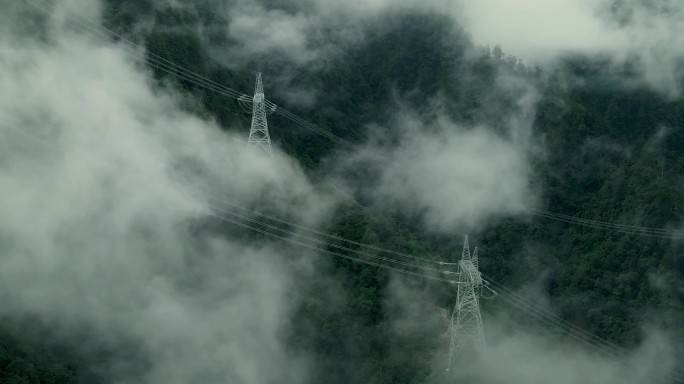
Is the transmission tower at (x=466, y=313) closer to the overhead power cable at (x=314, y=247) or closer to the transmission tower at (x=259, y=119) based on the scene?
the overhead power cable at (x=314, y=247)

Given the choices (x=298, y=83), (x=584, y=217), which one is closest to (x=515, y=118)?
(x=584, y=217)

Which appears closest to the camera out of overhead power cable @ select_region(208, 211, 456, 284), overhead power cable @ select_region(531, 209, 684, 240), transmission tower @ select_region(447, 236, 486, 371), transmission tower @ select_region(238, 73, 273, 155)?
transmission tower @ select_region(447, 236, 486, 371)

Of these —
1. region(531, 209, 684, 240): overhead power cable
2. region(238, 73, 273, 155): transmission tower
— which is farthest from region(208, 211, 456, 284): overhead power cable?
region(531, 209, 684, 240): overhead power cable

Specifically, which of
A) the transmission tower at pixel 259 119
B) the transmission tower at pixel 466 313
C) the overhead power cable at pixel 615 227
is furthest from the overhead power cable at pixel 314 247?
the overhead power cable at pixel 615 227

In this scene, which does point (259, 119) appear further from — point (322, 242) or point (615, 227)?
point (615, 227)

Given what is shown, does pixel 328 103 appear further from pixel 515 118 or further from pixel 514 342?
pixel 514 342

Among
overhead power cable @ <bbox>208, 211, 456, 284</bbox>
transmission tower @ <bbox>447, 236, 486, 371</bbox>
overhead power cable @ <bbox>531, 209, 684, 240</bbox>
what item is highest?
overhead power cable @ <bbox>531, 209, 684, 240</bbox>

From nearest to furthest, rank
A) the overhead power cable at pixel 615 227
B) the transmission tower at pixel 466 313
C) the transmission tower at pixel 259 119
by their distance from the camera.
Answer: the transmission tower at pixel 466 313, the transmission tower at pixel 259 119, the overhead power cable at pixel 615 227

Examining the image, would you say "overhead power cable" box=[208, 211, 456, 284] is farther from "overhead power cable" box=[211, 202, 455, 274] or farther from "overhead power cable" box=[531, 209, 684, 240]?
"overhead power cable" box=[531, 209, 684, 240]
